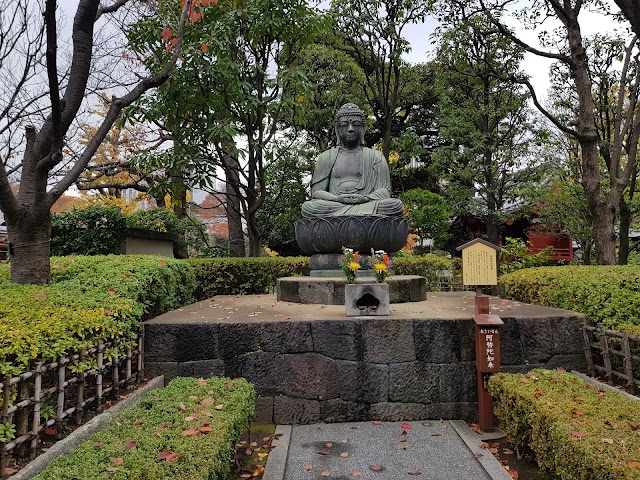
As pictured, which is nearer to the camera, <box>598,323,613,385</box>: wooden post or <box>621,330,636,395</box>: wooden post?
<box>621,330,636,395</box>: wooden post

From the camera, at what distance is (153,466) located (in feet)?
7.64

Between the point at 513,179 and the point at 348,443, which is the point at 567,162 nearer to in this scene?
the point at 513,179

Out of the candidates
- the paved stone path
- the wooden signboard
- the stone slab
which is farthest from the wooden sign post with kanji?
the stone slab

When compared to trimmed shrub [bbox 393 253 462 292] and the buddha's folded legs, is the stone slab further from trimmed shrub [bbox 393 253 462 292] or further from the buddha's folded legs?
trimmed shrub [bbox 393 253 462 292]

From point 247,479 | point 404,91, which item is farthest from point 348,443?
point 404,91

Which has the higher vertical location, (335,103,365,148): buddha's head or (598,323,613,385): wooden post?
(335,103,365,148): buddha's head

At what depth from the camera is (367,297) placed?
5031 mm

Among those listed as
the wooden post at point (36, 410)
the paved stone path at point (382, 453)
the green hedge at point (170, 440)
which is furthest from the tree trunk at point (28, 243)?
the paved stone path at point (382, 453)

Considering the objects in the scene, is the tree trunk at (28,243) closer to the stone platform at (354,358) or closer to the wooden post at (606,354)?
the stone platform at (354,358)

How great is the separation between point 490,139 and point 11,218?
12233 millimetres

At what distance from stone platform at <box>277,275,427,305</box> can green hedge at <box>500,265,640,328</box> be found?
5.54ft

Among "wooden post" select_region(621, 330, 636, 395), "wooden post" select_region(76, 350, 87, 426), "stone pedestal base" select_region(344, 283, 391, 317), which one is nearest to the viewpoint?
"wooden post" select_region(76, 350, 87, 426)

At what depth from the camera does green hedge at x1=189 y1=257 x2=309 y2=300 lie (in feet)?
30.3

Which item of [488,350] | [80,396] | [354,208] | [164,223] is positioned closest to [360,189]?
[354,208]
